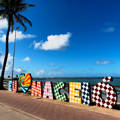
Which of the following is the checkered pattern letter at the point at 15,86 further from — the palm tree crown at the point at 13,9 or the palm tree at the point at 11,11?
the palm tree crown at the point at 13,9

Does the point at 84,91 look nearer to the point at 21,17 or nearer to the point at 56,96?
the point at 56,96

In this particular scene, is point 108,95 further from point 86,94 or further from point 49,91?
point 49,91

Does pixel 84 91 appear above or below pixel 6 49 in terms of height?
below

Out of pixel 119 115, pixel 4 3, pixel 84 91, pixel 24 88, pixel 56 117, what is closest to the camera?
pixel 56 117

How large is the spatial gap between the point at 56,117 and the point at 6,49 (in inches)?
665

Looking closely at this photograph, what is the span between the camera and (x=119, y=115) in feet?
22.0

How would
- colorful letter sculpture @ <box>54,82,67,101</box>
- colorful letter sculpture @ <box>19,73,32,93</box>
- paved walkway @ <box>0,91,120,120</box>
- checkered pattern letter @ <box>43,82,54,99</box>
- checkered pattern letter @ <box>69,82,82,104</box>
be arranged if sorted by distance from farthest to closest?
1. colorful letter sculpture @ <box>19,73,32,93</box>
2. checkered pattern letter @ <box>43,82,54,99</box>
3. colorful letter sculpture @ <box>54,82,67,101</box>
4. checkered pattern letter @ <box>69,82,82,104</box>
5. paved walkway @ <box>0,91,120,120</box>

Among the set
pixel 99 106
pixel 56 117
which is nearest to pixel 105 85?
pixel 99 106

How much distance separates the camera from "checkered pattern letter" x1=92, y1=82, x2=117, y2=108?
7.73 m

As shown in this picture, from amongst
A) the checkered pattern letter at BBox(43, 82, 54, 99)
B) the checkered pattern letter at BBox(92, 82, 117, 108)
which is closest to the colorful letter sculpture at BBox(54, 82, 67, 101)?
the checkered pattern letter at BBox(43, 82, 54, 99)

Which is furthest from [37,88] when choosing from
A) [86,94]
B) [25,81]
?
→ [86,94]

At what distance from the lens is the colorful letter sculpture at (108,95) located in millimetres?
7725

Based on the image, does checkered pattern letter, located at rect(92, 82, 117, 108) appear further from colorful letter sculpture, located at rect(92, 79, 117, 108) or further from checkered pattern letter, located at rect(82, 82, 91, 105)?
checkered pattern letter, located at rect(82, 82, 91, 105)

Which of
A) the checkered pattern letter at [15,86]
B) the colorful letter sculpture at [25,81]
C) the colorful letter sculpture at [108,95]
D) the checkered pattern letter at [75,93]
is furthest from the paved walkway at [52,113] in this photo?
the checkered pattern letter at [15,86]
